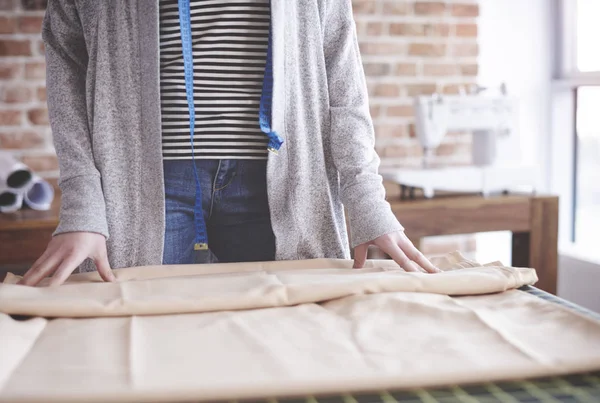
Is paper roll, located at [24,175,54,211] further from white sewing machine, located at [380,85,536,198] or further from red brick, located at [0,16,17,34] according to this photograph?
white sewing machine, located at [380,85,536,198]

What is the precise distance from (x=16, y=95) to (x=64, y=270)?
1.66m

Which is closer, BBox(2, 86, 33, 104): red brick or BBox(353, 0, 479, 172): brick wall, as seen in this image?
BBox(2, 86, 33, 104): red brick

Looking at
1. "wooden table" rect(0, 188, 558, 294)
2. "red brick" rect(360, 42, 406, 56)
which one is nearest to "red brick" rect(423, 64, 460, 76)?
"red brick" rect(360, 42, 406, 56)

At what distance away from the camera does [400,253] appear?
0.99 metres

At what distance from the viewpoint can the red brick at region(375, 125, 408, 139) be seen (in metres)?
2.75

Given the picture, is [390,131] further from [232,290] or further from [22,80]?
[232,290]

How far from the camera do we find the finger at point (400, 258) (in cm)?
96

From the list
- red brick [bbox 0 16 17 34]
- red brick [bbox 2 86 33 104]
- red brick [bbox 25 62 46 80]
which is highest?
red brick [bbox 0 16 17 34]

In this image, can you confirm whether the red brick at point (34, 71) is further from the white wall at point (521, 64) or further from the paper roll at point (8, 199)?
the white wall at point (521, 64)

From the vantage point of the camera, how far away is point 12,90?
7.71 ft

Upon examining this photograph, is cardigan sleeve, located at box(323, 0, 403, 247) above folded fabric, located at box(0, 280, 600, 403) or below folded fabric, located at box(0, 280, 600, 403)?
above

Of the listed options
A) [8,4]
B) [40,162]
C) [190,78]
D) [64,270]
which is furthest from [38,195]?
[64,270]

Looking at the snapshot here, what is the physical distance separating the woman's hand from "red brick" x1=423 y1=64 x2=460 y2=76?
1.89 m

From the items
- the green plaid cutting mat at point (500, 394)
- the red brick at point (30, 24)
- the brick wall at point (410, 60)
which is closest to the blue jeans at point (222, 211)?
the green plaid cutting mat at point (500, 394)
